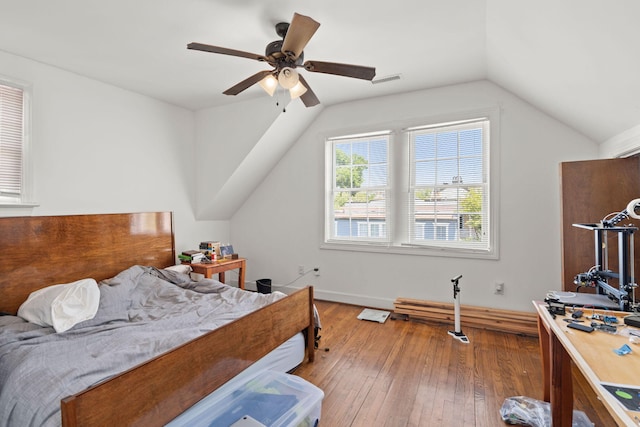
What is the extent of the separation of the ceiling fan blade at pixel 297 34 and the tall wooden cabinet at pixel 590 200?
246cm

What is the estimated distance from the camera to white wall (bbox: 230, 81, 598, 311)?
307cm

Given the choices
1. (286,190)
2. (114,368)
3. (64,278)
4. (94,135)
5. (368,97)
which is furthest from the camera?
(286,190)

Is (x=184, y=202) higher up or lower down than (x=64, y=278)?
higher up

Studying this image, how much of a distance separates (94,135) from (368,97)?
3.12m

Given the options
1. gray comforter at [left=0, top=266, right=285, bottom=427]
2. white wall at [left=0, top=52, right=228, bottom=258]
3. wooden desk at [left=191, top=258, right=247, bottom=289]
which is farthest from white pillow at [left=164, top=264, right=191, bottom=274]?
white wall at [left=0, top=52, right=228, bottom=258]

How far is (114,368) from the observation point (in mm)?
1503

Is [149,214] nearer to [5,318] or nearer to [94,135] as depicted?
[94,135]

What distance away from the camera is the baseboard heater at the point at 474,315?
2.99 m

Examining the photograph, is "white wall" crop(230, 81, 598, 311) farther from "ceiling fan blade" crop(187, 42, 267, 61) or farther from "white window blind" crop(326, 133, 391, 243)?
"ceiling fan blade" crop(187, 42, 267, 61)

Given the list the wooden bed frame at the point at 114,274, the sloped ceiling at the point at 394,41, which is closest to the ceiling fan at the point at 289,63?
the sloped ceiling at the point at 394,41

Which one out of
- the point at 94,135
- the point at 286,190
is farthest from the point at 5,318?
the point at 286,190

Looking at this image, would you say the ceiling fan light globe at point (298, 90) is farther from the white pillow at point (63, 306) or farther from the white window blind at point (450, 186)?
the white pillow at point (63, 306)

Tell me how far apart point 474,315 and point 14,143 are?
4.62 m

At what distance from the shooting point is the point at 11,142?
254cm
